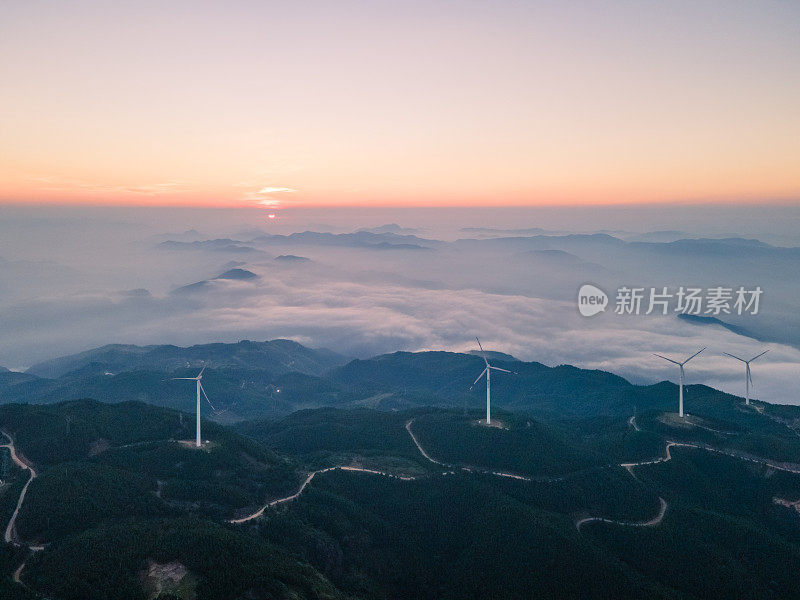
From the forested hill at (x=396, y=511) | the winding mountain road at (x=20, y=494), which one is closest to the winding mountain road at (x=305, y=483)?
the forested hill at (x=396, y=511)

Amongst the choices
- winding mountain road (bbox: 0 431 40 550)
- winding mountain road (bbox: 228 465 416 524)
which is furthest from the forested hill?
winding mountain road (bbox: 0 431 40 550)

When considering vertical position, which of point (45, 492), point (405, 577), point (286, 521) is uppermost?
point (45, 492)

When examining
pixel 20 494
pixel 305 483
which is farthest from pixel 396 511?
pixel 20 494

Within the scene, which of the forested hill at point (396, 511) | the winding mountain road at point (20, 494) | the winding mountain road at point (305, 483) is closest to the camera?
the forested hill at point (396, 511)

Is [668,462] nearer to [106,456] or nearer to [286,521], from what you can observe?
[286,521]

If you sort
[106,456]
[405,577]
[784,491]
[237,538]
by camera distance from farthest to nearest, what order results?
1. [784,491]
2. [106,456]
3. [405,577]
4. [237,538]

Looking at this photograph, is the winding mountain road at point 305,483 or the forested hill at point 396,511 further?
the winding mountain road at point 305,483

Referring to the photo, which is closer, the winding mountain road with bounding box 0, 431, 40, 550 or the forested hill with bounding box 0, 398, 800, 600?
the forested hill with bounding box 0, 398, 800, 600

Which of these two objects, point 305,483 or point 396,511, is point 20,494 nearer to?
point 305,483

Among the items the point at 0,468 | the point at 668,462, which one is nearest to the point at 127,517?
the point at 0,468

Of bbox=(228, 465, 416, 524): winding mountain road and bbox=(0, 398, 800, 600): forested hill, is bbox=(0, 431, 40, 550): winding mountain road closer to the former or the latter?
bbox=(0, 398, 800, 600): forested hill

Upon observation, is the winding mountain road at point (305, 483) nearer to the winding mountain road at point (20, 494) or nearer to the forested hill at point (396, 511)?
the forested hill at point (396, 511)
